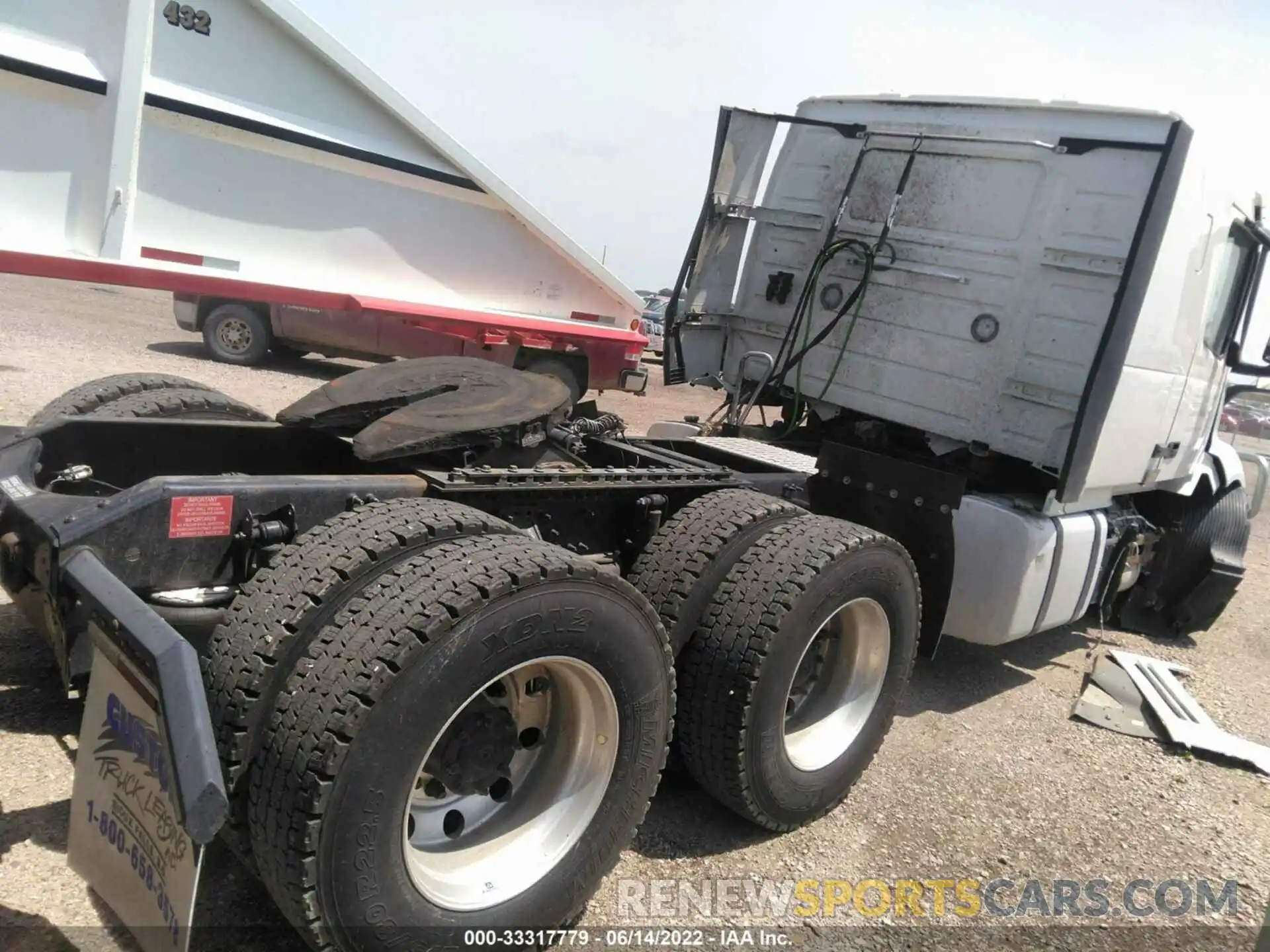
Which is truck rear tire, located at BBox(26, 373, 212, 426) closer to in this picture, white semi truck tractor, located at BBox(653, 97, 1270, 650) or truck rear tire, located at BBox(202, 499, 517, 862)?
truck rear tire, located at BBox(202, 499, 517, 862)

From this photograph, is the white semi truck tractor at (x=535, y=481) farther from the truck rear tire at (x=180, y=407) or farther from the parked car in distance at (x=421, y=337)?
the parked car in distance at (x=421, y=337)

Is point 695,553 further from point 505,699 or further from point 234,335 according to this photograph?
point 234,335

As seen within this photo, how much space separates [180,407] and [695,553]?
6.97ft

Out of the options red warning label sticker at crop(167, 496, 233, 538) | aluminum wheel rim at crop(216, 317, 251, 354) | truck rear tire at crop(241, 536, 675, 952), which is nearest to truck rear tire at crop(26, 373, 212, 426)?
red warning label sticker at crop(167, 496, 233, 538)

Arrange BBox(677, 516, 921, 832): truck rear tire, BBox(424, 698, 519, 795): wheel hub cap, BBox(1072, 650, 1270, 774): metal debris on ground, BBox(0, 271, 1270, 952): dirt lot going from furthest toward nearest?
BBox(1072, 650, 1270, 774): metal debris on ground
BBox(677, 516, 921, 832): truck rear tire
BBox(0, 271, 1270, 952): dirt lot
BBox(424, 698, 519, 795): wheel hub cap

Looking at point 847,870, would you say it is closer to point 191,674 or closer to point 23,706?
Answer: point 191,674

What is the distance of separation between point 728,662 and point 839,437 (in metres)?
2.65

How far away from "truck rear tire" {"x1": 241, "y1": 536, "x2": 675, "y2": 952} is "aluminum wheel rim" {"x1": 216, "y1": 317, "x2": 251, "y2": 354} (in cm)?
974

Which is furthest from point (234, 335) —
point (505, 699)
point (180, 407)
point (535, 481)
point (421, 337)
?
point (505, 699)

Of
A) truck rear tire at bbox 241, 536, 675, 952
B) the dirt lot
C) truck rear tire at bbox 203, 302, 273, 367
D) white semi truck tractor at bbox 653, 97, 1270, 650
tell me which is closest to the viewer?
truck rear tire at bbox 241, 536, 675, 952

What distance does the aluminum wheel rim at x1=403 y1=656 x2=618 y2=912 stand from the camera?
237 cm

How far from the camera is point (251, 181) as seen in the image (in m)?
6.44

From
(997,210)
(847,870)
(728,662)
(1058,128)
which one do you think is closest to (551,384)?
(728,662)

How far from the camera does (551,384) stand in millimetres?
3566
